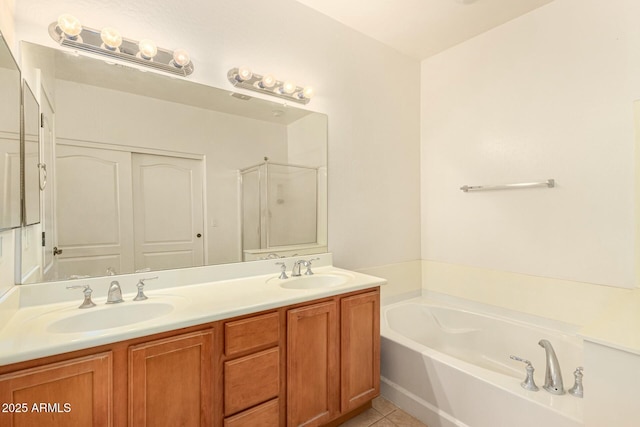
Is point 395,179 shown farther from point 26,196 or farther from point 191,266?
point 26,196

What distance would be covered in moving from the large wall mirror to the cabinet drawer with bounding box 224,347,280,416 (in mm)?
650

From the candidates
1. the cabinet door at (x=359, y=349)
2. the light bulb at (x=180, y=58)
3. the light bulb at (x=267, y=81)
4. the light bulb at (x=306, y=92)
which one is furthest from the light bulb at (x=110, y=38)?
the cabinet door at (x=359, y=349)

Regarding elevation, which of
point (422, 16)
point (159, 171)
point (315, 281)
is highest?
point (422, 16)

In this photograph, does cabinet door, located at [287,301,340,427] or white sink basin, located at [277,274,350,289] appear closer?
cabinet door, located at [287,301,340,427]

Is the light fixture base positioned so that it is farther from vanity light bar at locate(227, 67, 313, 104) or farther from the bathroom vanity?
the bathroom vanity

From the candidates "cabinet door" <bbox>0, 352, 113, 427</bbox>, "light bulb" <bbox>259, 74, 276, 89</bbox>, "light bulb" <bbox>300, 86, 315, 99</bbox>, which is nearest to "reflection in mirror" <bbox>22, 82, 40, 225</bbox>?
"cabinet door" <bbox>0, 352, 113, 427</bbox>

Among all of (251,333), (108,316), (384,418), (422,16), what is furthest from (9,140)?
(422,16)

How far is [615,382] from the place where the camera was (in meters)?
1.10

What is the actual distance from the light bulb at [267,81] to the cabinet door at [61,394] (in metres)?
1.63

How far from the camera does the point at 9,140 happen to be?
1.07 m

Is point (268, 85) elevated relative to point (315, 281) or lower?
elevated

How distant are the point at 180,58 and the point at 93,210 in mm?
906

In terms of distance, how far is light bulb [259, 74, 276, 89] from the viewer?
190cm

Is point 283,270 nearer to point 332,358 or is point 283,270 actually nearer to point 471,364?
point 332,358
